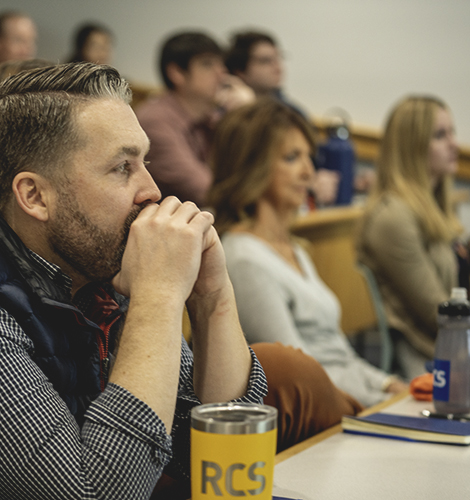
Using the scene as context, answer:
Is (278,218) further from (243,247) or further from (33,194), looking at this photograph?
(33,194)

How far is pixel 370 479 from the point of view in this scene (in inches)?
38.9

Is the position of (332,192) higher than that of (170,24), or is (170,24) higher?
(170,24)

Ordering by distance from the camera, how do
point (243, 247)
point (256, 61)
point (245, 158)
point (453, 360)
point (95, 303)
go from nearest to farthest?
point (95, 303) < point (453, 360) < point (243, 247) < point (245, 158) < point (256, 61)

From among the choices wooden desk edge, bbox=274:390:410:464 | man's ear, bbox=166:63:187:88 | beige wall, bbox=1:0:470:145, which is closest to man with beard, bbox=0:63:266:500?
wooden desk edge, bbox=274:390:410:464

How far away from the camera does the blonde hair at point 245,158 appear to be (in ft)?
7.09

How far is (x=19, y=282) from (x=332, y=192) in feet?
10.7

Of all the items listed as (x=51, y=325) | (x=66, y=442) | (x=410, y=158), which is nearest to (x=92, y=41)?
(x=410, y=158)

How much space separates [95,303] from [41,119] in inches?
10.8

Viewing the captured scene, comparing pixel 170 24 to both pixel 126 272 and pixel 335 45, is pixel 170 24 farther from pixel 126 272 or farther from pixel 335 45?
pixel 126 272

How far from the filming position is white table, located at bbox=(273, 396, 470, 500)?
941mm

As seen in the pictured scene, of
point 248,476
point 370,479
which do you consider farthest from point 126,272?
point 370,479

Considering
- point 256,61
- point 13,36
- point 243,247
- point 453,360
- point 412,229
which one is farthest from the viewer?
point 13,36

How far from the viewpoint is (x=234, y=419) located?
743 mm

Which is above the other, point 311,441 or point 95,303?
point 95,303
